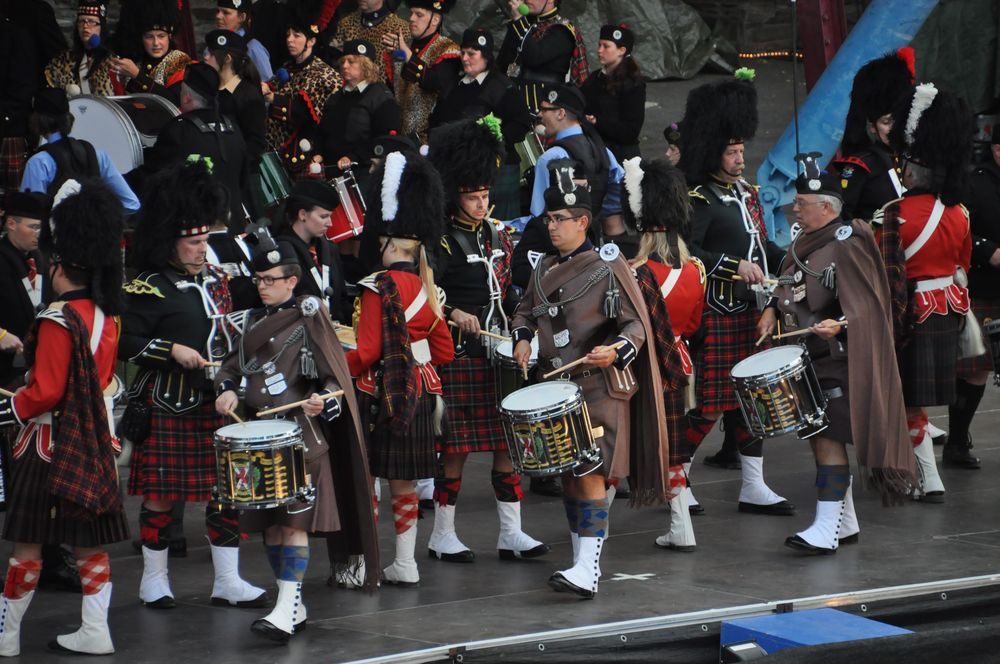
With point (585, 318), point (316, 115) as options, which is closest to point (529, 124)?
point (316, 115)

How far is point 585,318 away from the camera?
6.80 meters

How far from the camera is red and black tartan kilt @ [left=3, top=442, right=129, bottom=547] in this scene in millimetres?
5844

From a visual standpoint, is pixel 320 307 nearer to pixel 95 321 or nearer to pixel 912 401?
pixel 95 321

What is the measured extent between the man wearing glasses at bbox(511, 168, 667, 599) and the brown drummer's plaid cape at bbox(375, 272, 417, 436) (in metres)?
0.50

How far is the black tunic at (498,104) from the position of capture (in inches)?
402

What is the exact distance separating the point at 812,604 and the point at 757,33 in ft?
34.8

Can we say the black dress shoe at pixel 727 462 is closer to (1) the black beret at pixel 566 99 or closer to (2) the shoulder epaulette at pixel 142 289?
(1) the black beret at pixel 566 99

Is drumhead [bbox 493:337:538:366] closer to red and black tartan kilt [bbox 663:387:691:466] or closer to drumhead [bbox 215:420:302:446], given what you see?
red and black tartan kilt [bbox 663:387:691:466]

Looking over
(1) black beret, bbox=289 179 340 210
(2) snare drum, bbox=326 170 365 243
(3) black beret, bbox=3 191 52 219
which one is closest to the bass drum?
(2) snare drum, bbox=326 170 365 243

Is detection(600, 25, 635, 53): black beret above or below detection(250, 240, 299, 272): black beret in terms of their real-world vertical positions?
above

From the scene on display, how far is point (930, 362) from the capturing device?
8312 millimetres

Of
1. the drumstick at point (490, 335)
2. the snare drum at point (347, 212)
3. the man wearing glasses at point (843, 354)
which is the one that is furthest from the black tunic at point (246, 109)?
the man wearing glasses at point (843, 354)

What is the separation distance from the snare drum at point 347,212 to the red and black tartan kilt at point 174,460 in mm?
2847

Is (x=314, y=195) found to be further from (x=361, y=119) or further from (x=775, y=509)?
(x=775, y=509)
